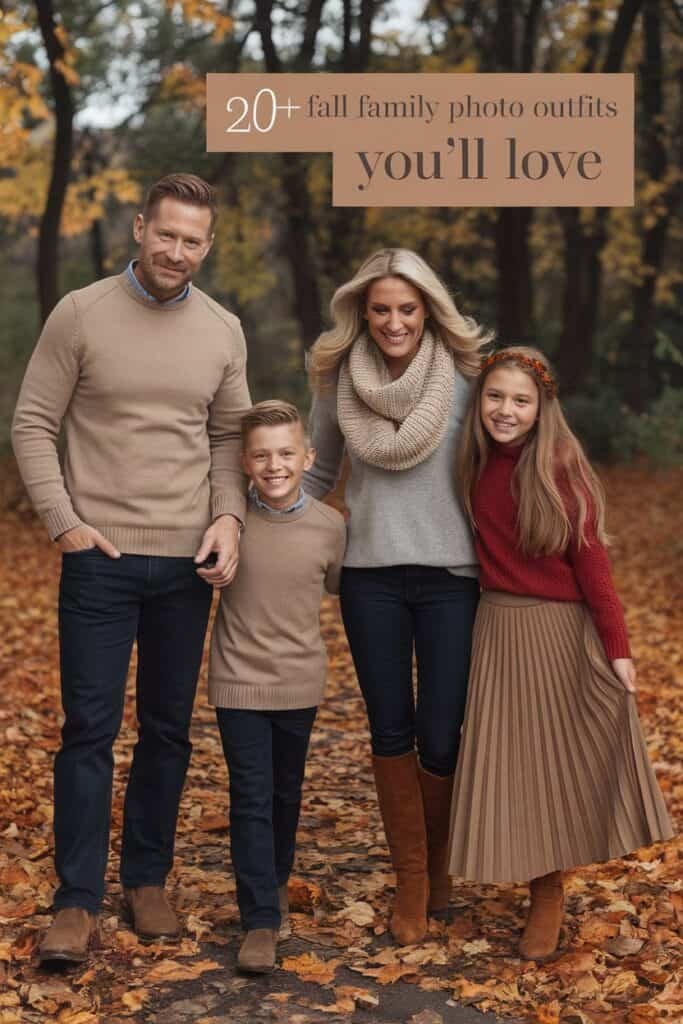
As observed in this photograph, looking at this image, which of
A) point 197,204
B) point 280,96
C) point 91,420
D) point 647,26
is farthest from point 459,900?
point 647,26

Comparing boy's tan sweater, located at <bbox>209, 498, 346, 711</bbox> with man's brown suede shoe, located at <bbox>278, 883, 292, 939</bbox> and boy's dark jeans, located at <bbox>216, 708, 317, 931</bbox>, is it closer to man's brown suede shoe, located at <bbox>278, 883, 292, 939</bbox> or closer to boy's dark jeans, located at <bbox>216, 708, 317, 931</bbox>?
boy's dark jeans, located at <bbox>216, 708, 317, 931</bbox>

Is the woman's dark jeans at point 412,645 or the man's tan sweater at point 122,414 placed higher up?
the man's tan sweater at point 122,414

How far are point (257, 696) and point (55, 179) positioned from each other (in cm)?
937

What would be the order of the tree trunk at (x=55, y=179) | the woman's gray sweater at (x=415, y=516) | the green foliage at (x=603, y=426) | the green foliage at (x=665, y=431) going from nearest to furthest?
the woman's gray sweater at (x=415, y=516) < the tree trunk at (x=55, y=179) < the green foliage at (x=665, y=431) < the green foliage at (x=603, y=426)

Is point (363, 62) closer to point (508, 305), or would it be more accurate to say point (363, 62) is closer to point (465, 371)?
point (508, 305)

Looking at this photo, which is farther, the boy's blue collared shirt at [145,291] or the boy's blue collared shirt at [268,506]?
the boy's blue collared shirt at [268,506]

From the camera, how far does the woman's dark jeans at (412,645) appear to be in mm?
4066

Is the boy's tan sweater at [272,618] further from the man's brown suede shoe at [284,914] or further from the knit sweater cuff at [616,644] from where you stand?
the knit sweater cuff at [616,644]

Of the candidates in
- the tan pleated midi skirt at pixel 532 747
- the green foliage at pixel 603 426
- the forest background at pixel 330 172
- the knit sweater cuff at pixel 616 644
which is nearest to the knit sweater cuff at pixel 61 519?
the tan pleated midi skirt at pixel 532 747

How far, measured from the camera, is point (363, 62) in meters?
14.4

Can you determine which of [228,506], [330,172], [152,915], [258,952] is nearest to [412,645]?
[228,506]

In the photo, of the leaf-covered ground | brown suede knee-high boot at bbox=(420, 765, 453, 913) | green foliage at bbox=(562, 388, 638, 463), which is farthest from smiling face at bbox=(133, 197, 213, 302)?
green foliage at bbox=(562, 388, 638, 463)

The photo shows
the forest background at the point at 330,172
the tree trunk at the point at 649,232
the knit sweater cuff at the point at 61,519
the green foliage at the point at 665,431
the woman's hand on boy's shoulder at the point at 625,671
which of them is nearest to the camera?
the knit sweater cuff at the point at 61,519

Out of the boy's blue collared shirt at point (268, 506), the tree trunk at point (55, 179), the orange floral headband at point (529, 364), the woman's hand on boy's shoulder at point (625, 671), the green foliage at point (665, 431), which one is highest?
the tree trunk at point (55, 179)
